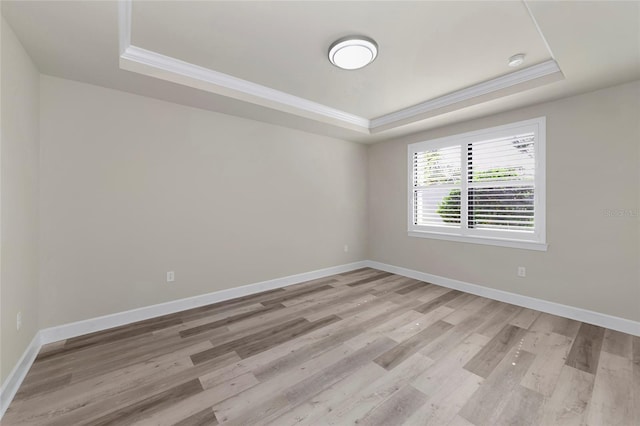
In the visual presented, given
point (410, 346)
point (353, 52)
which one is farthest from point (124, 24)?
point (410, 346)

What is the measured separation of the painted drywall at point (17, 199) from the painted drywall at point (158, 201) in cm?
19

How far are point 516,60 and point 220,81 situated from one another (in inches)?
119

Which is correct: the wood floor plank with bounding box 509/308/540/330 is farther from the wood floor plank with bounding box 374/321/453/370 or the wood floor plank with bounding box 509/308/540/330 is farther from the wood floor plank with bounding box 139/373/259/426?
the wood floor plank with bounding box 139/373/259/426

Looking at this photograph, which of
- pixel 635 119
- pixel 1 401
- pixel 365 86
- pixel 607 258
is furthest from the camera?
pixel 365 86

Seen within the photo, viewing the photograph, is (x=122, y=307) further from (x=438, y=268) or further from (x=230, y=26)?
(x=438, y=268)

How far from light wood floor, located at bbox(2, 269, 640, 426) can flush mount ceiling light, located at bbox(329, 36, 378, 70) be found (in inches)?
105

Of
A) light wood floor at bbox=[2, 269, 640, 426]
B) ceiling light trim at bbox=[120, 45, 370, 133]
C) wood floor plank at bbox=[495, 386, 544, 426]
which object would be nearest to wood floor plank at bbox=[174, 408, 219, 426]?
light wood floor at bbox=[2, 269, 640, 426]

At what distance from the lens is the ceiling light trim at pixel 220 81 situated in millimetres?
2397

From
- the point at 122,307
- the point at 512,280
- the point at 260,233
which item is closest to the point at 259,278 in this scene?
the point at 260,233

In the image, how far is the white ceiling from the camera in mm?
1843

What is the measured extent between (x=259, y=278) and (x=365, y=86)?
118 inches

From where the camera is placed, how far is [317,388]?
1.85m

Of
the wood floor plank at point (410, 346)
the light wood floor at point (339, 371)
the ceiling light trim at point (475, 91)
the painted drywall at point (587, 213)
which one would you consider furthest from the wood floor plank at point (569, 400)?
the ceiling light trim at point (475, 91)

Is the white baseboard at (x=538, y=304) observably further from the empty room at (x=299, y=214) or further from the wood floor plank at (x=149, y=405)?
the wood floor plank at (x=149, y=405)
